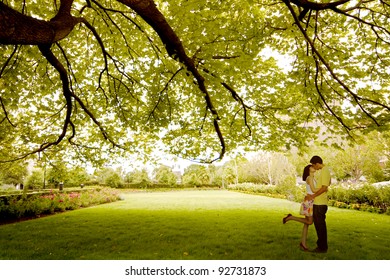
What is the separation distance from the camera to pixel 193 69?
6.16 m

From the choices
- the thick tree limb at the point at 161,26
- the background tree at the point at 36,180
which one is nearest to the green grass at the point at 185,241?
the thick tree limb at the point at 161,26

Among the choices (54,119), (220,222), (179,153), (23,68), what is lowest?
(220,222)

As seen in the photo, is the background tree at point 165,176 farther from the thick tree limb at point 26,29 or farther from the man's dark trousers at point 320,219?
the thick tree limb at point 26,29

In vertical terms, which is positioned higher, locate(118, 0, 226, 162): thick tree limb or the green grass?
locate(118, 0, 226, 162): thick tree limb

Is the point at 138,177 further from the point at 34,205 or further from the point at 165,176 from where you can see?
the point at 34,205

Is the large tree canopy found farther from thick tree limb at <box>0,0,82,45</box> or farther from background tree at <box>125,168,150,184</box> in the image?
background tree at <box>125,168,150,184</box>

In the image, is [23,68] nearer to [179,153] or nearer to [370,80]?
[179,153]

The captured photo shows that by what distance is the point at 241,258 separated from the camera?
5215mm

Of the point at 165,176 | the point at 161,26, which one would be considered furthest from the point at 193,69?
the point at 165,176

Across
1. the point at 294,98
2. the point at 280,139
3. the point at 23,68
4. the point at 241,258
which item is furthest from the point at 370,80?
the point at 23,68

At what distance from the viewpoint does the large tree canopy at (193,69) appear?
5.49 meters

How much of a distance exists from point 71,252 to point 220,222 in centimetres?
547

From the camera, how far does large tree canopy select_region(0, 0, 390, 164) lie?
5488mm

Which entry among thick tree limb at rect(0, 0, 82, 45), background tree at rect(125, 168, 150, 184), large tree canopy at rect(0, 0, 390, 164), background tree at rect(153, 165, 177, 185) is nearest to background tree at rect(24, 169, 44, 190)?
background tree at rect(125, 168, 150, 184)
